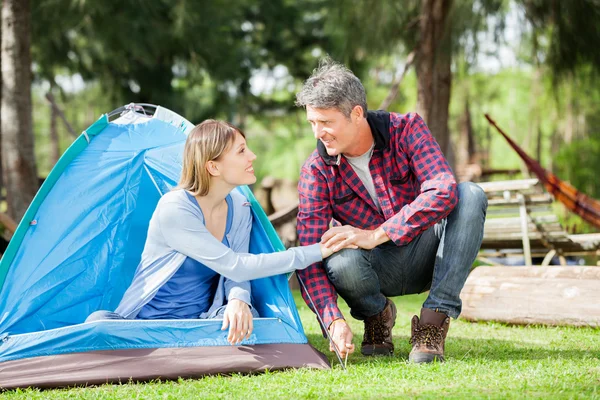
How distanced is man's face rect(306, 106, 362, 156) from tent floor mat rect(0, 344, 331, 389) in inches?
29.2

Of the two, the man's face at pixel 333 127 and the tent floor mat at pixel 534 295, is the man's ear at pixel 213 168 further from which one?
the tent floor mat at pixel 534 295

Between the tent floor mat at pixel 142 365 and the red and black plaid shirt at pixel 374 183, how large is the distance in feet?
0.84

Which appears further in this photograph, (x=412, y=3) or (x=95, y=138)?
(x=412, y=3)

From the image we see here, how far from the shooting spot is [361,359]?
2.66m

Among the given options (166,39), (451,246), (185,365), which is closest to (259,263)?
(185,365)

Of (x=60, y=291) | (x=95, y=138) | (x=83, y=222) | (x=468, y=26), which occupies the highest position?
(x=468, y=26)

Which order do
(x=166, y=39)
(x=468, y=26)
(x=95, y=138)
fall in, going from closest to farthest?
(x=95, y=138)
(x=468, y=26)
(x=166, y=39)

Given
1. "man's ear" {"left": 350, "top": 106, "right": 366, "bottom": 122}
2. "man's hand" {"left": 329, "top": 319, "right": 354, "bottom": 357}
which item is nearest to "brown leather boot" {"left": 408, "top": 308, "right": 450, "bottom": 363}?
"man's hand" {"left": 329, "top": 319, "right": 354, "bottom": 357}

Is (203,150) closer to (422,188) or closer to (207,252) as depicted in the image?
(207,252)

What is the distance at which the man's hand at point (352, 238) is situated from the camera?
2.53 meters

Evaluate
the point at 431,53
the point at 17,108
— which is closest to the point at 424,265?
the point at 431,53

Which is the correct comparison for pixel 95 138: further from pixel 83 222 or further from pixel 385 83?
pixel 385 83

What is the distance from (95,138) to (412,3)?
4.02 m

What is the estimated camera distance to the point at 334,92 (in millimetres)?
2527
